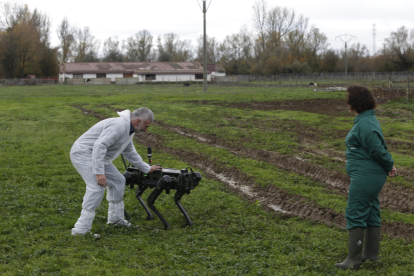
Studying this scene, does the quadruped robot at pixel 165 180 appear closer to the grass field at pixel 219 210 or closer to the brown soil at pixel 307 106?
the grass field at pixel 219 210

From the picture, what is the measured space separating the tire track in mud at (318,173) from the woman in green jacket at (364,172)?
314 centimetres

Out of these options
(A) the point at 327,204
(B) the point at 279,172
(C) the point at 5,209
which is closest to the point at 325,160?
(B) the point at 279,172

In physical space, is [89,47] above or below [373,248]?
above

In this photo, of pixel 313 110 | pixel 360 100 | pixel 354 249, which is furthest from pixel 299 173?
pixel 313 110

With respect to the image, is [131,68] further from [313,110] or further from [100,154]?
[100,154]

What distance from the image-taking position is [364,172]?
4.70m

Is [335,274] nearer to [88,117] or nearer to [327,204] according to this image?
[327,204]

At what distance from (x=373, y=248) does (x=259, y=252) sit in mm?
1483

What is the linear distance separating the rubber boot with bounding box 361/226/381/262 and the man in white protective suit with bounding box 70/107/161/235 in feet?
11.1

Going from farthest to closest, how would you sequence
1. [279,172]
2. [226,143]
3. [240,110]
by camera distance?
1. [240,110]
2. [226,143]
3. [279,172]

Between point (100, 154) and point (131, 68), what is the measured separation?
8613 cm

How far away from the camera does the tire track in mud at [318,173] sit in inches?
316

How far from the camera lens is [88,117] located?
21625 mm

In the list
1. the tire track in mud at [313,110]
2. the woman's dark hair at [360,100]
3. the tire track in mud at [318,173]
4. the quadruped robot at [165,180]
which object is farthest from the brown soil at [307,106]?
the woman's dark hair at [360,100]
